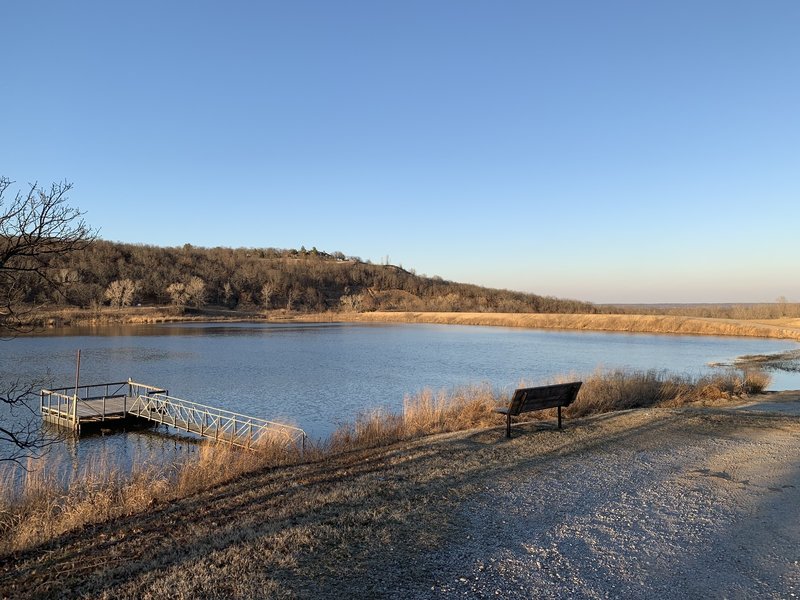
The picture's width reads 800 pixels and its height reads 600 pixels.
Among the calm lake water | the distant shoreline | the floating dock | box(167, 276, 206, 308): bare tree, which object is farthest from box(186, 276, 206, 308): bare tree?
the floating dock

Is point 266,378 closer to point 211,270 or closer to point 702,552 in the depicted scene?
point 702,552

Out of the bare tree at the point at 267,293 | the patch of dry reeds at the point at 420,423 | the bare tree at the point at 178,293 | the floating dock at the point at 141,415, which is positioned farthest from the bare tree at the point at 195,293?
the patch of dry reeds at the point at 420,423

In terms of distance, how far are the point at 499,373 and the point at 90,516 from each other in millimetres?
22562

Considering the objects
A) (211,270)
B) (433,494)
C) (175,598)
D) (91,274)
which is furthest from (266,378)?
(211,270)

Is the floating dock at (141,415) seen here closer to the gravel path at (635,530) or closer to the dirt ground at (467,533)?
the dirt ground at (467,533)

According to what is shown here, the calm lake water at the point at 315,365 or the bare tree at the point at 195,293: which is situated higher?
the bare tree at the point at 195,293

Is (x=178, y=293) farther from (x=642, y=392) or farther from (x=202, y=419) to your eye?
(x=642, y=392)

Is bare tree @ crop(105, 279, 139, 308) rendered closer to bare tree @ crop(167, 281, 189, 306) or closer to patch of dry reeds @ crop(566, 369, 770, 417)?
bare tree @ crop(167, 281, 189, 306)

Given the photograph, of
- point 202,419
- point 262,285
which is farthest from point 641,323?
point 262,285

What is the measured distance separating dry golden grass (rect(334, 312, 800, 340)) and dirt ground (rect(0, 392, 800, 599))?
55511 millimetres

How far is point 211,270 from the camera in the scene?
13238 centimetres

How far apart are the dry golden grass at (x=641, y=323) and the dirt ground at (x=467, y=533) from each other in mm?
55511

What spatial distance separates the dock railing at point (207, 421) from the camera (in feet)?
47.0

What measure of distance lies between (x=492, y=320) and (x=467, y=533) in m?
78.6
